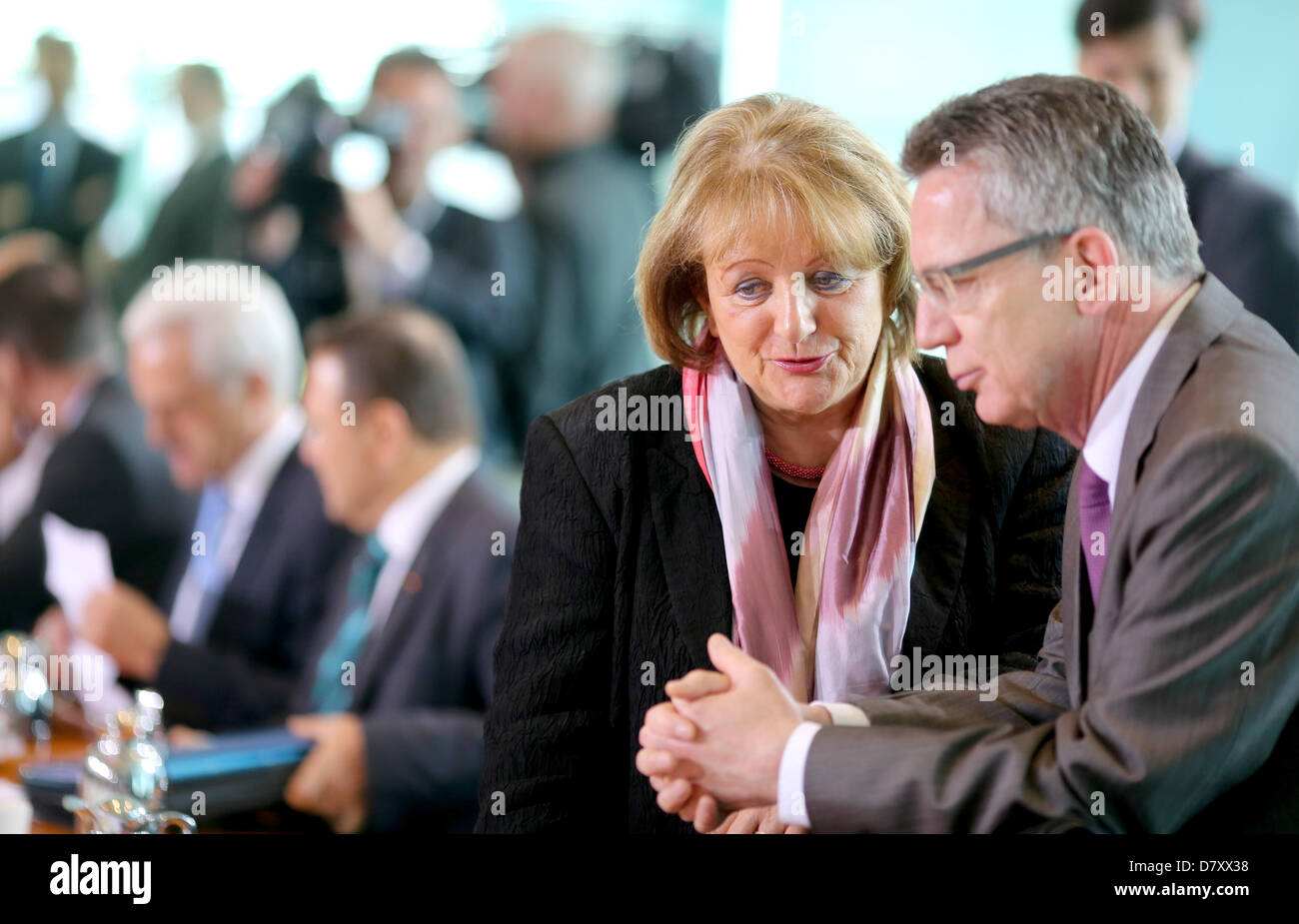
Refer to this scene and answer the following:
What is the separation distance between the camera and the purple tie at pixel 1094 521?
69.9 inches

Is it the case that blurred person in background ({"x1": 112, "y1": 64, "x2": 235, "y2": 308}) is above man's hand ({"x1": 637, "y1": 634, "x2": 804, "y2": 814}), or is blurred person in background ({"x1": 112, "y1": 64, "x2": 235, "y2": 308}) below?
above

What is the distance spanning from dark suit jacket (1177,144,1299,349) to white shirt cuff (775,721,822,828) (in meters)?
2.24

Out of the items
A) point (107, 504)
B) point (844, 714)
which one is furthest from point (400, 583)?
point (844, 714)

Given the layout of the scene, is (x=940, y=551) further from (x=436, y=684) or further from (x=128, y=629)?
(x=128, y=629)

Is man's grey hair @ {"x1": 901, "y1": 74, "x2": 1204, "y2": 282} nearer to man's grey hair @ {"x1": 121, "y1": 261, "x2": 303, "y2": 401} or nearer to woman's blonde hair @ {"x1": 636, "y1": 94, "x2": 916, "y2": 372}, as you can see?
woman's blonde hair @ {"x1": 636, "y1": 94, "x2": 916, "y2": 372}

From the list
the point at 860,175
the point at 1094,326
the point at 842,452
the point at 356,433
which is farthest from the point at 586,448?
the point at 356,433

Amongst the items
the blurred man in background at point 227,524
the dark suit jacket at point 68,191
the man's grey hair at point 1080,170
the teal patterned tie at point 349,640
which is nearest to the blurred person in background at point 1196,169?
the man's grey hair at point 1080,170

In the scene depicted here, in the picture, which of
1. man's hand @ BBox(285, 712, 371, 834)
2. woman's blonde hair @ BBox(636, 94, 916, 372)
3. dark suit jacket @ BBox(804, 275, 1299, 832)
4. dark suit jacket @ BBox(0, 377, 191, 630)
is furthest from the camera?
dark suit jacket @ BBox(0, 377, 191, 630)

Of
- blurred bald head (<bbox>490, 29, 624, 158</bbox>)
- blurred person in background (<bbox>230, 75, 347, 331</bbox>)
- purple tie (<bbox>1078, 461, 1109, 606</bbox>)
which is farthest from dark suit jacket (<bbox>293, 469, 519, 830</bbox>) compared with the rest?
purple tie (<bbox>1078, 461, 1109, 606</bbox>)

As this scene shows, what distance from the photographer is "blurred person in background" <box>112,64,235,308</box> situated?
4.04 metres

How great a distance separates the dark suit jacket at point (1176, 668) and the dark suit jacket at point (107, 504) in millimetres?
2843

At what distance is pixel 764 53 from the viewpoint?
12.6 feet

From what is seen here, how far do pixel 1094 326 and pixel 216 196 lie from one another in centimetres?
304

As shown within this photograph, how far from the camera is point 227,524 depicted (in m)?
4.01
